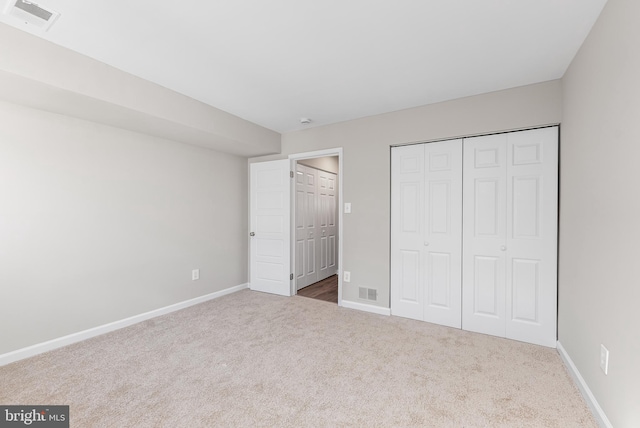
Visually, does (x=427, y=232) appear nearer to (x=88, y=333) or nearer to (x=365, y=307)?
(x=365, y=307)

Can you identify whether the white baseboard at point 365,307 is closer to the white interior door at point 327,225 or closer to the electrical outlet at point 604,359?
the white interior door at point 327,225

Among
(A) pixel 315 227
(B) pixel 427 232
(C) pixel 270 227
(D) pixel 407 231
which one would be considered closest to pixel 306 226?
(A) pixel 315 227

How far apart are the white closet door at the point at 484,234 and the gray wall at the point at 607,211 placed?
0.54 metres

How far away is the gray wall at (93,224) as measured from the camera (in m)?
2.28

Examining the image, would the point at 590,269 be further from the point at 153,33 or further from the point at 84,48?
the point at 84,48

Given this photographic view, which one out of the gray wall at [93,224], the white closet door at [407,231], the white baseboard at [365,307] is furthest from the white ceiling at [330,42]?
the white baseboard at [365,307]

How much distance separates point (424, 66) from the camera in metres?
2.28

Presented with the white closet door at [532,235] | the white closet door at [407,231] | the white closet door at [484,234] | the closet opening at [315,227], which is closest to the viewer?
the white closet door at [532,235]

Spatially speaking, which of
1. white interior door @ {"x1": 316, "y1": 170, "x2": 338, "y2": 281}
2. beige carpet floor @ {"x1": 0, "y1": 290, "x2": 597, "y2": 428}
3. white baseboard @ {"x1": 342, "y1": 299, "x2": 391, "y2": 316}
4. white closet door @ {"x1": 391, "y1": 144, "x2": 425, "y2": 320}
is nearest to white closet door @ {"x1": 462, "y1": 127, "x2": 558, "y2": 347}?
beige carpet floor @ {"x1": 0, "y1": 290, "x2": 597, "y2": 428}

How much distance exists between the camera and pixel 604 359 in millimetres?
1567

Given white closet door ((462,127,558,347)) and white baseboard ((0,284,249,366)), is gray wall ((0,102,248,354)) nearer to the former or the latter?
white baseboard ((0,284,249,366))

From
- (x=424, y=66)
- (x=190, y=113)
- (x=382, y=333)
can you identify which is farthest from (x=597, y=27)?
(x=190, y=113)

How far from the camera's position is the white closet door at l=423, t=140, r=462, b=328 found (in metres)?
2.94

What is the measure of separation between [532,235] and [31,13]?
402cm
